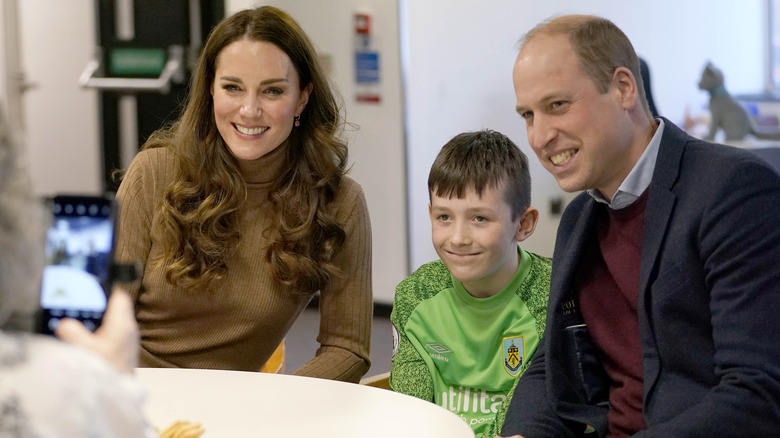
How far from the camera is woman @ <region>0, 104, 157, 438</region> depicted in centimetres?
69

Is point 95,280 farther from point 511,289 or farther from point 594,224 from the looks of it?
point 511,289

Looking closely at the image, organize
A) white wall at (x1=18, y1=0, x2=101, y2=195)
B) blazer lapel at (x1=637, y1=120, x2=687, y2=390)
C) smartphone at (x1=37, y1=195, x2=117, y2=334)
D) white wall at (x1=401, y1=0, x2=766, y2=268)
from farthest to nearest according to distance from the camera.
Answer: white wall at (x1=18, y1=0, x2=101, y2=195) < white wall at (x1=401, y1=0, x2=766, y2=268) < blazer lapel at (x1=637, y1=120, x2=687, y2=390) < smartphone at (x1=37, y1=195, x2=117, y2=334)

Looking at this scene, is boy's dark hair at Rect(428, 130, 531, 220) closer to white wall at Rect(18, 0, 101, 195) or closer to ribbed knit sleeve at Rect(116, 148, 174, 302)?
ribbed knit sleeve at Rect(116, 148, 174, 302)

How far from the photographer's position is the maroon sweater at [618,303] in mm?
1632

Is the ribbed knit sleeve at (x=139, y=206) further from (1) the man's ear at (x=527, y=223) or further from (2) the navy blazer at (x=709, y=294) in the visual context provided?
(2) the navy blazer at (x=709, y=294)

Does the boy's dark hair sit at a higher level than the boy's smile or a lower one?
higher

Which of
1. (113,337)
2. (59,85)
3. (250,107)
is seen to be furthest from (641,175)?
(59,85)

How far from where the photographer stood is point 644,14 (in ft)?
19.4

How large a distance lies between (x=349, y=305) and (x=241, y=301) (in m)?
0.25

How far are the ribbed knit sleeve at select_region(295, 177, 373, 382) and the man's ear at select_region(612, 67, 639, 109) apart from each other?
77cm

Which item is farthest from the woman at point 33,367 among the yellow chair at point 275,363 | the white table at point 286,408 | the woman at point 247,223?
the yellow chair at point 275,363

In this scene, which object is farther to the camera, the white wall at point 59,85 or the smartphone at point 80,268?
the white wall at point 59,85

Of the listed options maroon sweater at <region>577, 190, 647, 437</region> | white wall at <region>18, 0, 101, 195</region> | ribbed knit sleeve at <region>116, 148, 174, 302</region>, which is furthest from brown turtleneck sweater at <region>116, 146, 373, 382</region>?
white wall at <region>18, 0, 101, 195</region>

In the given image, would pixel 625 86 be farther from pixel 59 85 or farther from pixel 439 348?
pixel 59 85
